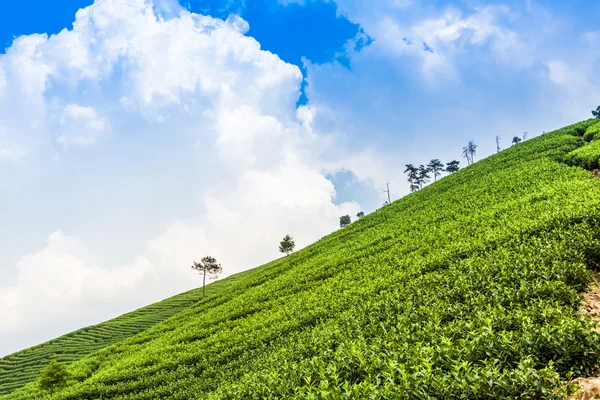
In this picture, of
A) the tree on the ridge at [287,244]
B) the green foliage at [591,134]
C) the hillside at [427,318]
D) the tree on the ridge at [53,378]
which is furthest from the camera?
the tree on the ridge at [287,244]

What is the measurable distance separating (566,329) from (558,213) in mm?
12524

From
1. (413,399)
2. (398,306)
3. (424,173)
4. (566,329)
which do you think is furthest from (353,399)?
(424,173)

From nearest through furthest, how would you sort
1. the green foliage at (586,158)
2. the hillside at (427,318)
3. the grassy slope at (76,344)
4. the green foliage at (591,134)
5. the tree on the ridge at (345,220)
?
the hillside at (427,318) → the green foliage at (586,158) → the green foliage at (591,134) → the grassy slope at (76,344) → the tree on the ridge at (345,220)

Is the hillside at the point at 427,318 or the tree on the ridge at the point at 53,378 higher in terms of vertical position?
the hillside at the point at 427,318

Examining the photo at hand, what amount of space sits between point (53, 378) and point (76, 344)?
32.1 metres

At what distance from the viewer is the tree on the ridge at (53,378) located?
29656mm

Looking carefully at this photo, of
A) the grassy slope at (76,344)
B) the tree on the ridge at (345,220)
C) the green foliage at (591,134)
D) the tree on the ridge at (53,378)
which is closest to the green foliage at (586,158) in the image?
the green foliage at (591,134)

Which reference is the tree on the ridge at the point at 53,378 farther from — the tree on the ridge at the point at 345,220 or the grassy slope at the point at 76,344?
the tree on the ridge at the point at 345,220

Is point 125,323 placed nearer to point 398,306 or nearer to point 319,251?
point 319,251

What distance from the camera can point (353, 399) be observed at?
25.3 ft

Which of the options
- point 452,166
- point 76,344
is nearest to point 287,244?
point 76,344

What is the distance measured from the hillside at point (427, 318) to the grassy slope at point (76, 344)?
495 inches

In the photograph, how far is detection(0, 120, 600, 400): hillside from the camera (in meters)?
7.77

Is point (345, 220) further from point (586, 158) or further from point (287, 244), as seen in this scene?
point (586, 158)
